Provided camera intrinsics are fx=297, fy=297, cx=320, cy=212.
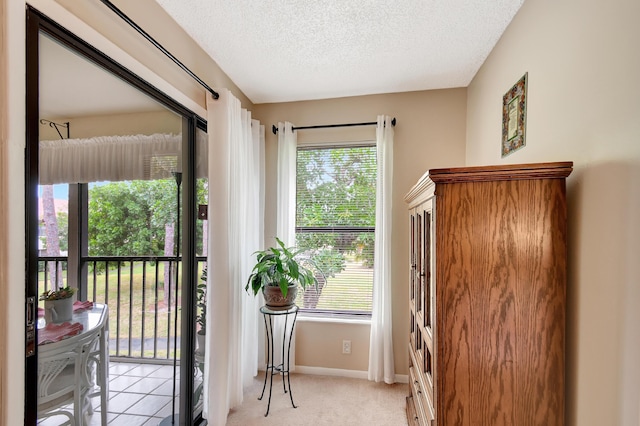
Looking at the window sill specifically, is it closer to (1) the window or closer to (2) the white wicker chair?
(1) the window

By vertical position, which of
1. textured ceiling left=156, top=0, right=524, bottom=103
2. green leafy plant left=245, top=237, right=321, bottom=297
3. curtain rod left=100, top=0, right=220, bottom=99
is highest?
textured ceiling left=156, top=0, right=524, bottom=103

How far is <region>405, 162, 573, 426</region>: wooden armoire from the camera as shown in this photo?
1.17 m

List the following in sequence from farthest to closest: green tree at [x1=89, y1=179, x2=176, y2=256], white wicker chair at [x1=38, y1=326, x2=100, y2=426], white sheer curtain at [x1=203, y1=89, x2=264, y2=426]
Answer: white sheer curtain at [x1=203, y1=89, x2=264, y2=426]
green tree at [x1=89, y1=179, x2=176, y2=256]
white wicker chair at [x1=38, y1=326, x2=100, y2=426]

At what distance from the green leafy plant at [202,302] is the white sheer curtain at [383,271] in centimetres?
141

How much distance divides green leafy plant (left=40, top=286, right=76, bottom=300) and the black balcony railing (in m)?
0.02

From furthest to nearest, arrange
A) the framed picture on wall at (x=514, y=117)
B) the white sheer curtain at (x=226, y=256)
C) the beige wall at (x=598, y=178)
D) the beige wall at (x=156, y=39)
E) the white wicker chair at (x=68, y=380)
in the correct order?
the white sheer curtain at (x=226, y=256)
the framed picture on wall at (x=514, y=117)
the beige wall at (x=156, y=39)
the white wicker chair at (x=68, y=380)
the beige wall at (x=598, y=178)

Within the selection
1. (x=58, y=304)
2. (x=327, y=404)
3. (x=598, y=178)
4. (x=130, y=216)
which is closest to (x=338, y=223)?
(x=327, y=404)

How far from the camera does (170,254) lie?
1.87 meters

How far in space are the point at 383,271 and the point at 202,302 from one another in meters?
1.49

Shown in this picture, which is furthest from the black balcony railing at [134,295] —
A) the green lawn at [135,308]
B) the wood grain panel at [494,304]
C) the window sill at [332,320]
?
the wood grain panel at [494,304]


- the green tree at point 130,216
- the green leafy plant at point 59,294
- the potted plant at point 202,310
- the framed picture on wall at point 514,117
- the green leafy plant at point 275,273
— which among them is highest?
the framed picture on wall at point 514,117

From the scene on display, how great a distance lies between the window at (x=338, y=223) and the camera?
2.83m

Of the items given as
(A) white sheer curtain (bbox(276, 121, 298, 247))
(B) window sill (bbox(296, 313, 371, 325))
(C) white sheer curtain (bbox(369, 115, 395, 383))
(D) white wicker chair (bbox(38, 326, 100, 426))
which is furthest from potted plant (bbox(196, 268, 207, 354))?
(C) white sheer curtain (bbox(369, 115, 395, 383))

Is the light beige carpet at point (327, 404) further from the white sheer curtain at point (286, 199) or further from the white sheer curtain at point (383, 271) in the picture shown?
the white sheer curtain at point (286, 199)
